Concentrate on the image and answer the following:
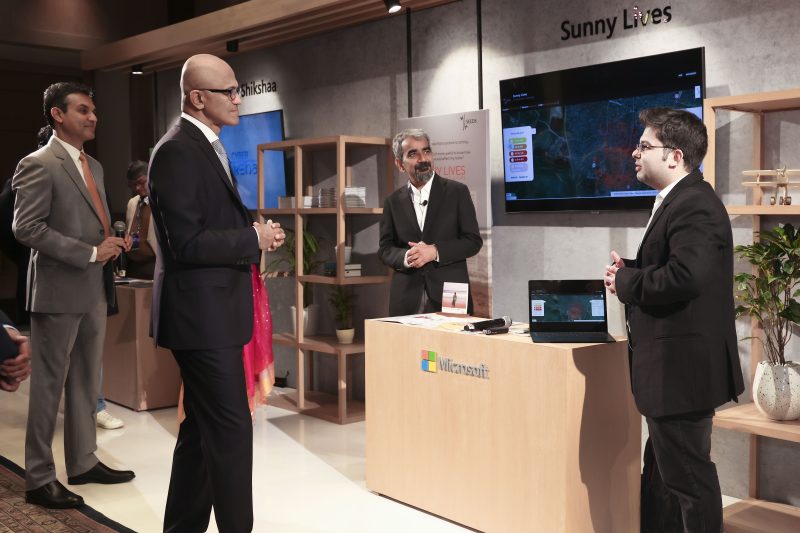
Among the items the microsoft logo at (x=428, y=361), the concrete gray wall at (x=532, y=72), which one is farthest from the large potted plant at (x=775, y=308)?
the microsoft logo at (x=428, y=361)

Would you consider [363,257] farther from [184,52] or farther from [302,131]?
[184,52]

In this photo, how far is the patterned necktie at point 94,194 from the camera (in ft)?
13.7

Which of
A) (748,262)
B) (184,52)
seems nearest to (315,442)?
(748,262)

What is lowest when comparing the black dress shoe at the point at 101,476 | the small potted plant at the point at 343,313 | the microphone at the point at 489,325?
the black dress shoe at the point at 101,476

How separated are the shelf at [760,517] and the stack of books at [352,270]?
2.84 meters

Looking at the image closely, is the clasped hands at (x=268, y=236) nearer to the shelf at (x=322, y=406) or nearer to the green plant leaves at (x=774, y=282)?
the green plant leaves at (x=774, y=282)

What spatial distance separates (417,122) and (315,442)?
2086 mm

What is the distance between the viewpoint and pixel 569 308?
3.36 m

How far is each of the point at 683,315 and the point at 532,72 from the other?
8.20 ft

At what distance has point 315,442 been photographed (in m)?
5.21

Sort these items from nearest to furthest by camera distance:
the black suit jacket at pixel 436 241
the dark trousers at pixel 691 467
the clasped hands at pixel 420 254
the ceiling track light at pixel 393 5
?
the dark trousers at pixel 691 467, the clasped hands at pixel 420 254, the black suit jacket at pixel 436 241, the ceiling track light at pixel 393 5

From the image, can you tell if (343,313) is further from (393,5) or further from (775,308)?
(775,308)

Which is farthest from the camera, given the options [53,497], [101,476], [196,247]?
[101,476]

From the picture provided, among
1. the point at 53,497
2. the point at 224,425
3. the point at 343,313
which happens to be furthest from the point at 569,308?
the point at 343,313
